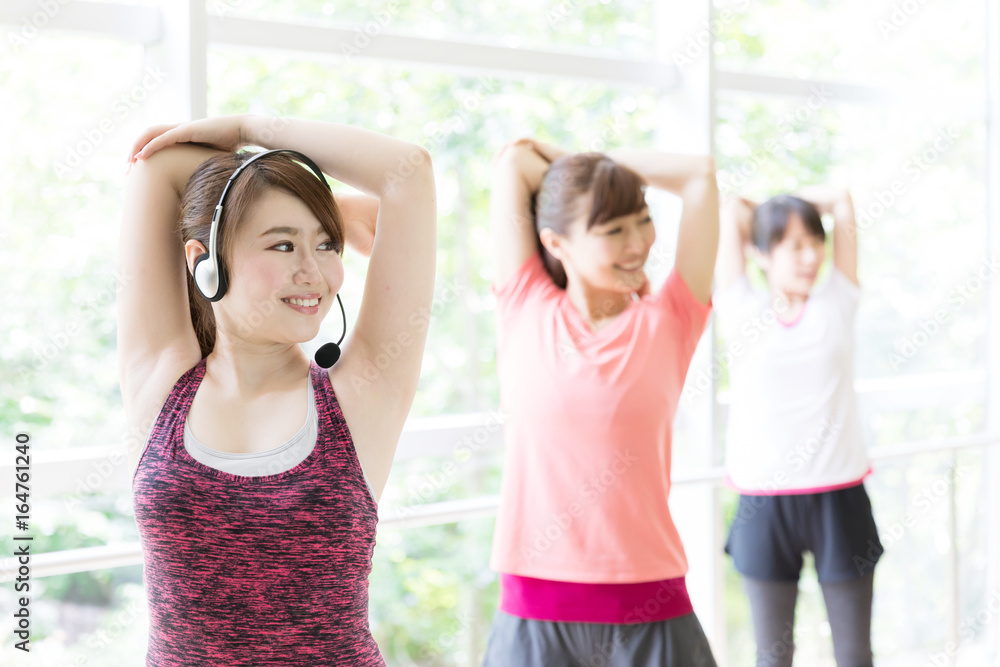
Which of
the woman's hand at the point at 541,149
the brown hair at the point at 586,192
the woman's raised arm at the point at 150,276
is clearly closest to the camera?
the woman's raised arm at the point at 150,276

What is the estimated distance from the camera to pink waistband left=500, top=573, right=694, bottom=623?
4.34ft

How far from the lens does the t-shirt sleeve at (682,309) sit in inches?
57.3

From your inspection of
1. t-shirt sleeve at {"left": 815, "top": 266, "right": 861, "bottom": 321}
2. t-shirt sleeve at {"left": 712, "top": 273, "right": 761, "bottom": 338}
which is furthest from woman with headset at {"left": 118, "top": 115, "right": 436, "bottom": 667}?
t-shirt sleeve at {"left": 815, "top": 266, "right": 861, "bottom": 321}

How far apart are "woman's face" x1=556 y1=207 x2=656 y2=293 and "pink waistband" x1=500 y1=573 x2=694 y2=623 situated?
1.59 feet

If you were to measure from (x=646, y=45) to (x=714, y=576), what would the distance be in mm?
1531

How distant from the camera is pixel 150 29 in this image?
1497 mm

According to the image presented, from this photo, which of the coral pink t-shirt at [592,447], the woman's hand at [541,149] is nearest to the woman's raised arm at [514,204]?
the woman's hand at [541,149]

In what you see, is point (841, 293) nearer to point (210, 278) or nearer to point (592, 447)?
point (592, 447)

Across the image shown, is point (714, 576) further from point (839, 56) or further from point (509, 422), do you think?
point (839, 56)

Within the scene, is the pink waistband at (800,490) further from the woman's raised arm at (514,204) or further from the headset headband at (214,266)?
the headset headband at (214,266)

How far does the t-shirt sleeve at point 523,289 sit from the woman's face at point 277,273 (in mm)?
455

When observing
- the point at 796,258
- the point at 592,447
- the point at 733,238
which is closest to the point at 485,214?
the point at 733,238

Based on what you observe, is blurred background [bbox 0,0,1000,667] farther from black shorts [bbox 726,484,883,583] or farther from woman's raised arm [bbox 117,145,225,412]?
woman's raised arm [bbox 117,145,225,412]

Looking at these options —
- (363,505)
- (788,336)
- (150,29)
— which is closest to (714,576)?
(788,336)
